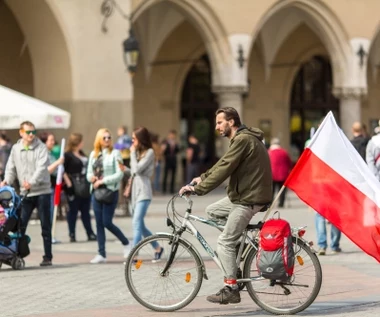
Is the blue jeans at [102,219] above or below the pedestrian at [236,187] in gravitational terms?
below

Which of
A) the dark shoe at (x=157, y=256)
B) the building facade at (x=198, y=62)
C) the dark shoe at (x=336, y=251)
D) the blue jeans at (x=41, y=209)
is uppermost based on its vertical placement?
the building facade at (x=198, y=62)

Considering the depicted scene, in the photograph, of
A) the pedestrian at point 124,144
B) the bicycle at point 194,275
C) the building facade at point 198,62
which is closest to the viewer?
the bicycle at point 194,275

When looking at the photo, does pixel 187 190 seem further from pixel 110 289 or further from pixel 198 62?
pixel 198 62

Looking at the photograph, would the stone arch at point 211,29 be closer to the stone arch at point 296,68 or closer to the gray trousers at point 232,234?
the stone arch at point 296,68

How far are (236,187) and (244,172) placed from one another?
14 cm

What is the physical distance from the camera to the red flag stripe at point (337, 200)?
9359mm

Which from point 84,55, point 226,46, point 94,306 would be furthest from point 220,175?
point 226,46

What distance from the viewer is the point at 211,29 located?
27609 millimetres

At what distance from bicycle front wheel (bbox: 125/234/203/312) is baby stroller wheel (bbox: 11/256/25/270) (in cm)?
336

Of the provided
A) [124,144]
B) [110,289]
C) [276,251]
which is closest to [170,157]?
[124,144]

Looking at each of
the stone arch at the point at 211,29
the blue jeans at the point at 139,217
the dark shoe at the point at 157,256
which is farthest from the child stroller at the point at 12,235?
the stone arch at the point at 211,29

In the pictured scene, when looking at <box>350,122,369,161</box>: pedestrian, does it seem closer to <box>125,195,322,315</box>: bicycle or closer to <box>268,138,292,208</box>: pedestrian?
<box>125,195,322,315</box>: bicycle

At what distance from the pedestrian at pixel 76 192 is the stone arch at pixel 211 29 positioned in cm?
1044

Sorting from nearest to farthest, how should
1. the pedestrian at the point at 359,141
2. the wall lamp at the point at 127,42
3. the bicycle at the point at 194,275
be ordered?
the bicycle at the point at 194,275, the pedestrian at the point at 359,141, the wall lamp at the point at 127,42
